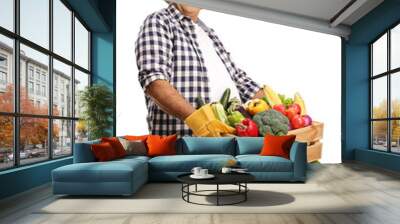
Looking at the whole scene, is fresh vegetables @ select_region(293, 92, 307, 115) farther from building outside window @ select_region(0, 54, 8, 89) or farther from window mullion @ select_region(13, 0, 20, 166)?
building outside window @ select_region(0, 54, 8, 89)

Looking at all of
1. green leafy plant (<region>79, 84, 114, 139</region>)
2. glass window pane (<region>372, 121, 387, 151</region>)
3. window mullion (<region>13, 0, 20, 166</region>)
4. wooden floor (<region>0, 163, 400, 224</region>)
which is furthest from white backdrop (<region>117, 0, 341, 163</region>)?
window mullion (<region>13, 0, 20, 166</region>)

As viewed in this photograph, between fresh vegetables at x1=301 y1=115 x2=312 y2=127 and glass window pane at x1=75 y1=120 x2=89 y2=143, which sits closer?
glass window pane at x1=75 y1=120 x2=89 y2=143

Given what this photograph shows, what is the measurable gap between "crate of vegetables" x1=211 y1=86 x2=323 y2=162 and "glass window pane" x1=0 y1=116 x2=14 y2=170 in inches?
138

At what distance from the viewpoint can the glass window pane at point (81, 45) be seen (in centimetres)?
709

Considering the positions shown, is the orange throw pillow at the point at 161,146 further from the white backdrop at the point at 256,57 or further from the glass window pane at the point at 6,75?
the glass window pane at the point at 6,75

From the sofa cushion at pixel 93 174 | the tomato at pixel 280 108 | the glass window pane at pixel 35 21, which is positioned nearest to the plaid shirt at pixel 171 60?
the tomato at pixel 280 108

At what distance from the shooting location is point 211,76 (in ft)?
24.0

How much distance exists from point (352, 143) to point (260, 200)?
193 inches

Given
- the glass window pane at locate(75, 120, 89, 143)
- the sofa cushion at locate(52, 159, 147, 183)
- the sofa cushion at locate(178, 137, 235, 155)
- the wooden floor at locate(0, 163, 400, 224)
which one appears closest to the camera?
the wooden floor at locate(0, 163, 400, 224)

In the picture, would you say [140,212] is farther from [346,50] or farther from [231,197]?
[346,50]

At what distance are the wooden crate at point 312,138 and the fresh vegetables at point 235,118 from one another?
89 cm

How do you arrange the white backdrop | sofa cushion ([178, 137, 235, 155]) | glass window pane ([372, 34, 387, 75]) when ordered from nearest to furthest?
sofa cushion ([178, 137, 235, 155]) → the white backdrop → glass window pane ([372, 34, 387, 75])

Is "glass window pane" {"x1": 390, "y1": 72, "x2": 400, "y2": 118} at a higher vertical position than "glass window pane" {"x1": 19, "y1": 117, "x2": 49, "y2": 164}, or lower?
higher

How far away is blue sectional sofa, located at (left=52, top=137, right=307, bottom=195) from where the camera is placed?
4.33 m
